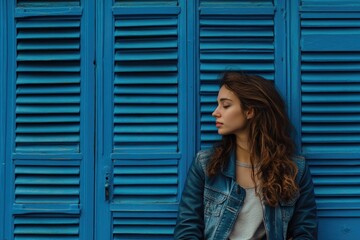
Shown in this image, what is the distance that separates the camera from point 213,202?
2.41m

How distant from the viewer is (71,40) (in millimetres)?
2652

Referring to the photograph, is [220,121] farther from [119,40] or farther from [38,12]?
[38,12]

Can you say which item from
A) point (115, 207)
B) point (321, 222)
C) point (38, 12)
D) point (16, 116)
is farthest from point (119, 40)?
point (321, 222)

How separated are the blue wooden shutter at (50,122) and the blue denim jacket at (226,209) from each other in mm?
539

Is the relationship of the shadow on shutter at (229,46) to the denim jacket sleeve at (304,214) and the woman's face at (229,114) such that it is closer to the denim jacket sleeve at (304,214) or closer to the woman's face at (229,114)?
the woman's face at (229,114)

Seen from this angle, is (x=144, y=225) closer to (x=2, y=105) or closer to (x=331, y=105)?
(x=2, y=105)

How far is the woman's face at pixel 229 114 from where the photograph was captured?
7.88 feet

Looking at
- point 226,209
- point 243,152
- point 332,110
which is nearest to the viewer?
point 226,209

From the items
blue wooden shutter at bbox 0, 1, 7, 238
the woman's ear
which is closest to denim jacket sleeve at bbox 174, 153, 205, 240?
the woman's ear

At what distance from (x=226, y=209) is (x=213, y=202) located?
0.07 meters

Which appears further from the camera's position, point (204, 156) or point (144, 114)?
point (144, 114)

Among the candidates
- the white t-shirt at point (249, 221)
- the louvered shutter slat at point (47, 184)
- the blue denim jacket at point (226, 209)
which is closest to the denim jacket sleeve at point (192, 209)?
the blue denim jacket at point (226, 209)

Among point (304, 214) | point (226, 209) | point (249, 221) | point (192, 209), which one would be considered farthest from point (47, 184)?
point (304, 214)

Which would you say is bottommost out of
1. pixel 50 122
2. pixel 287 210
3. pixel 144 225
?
pixel 144 225
